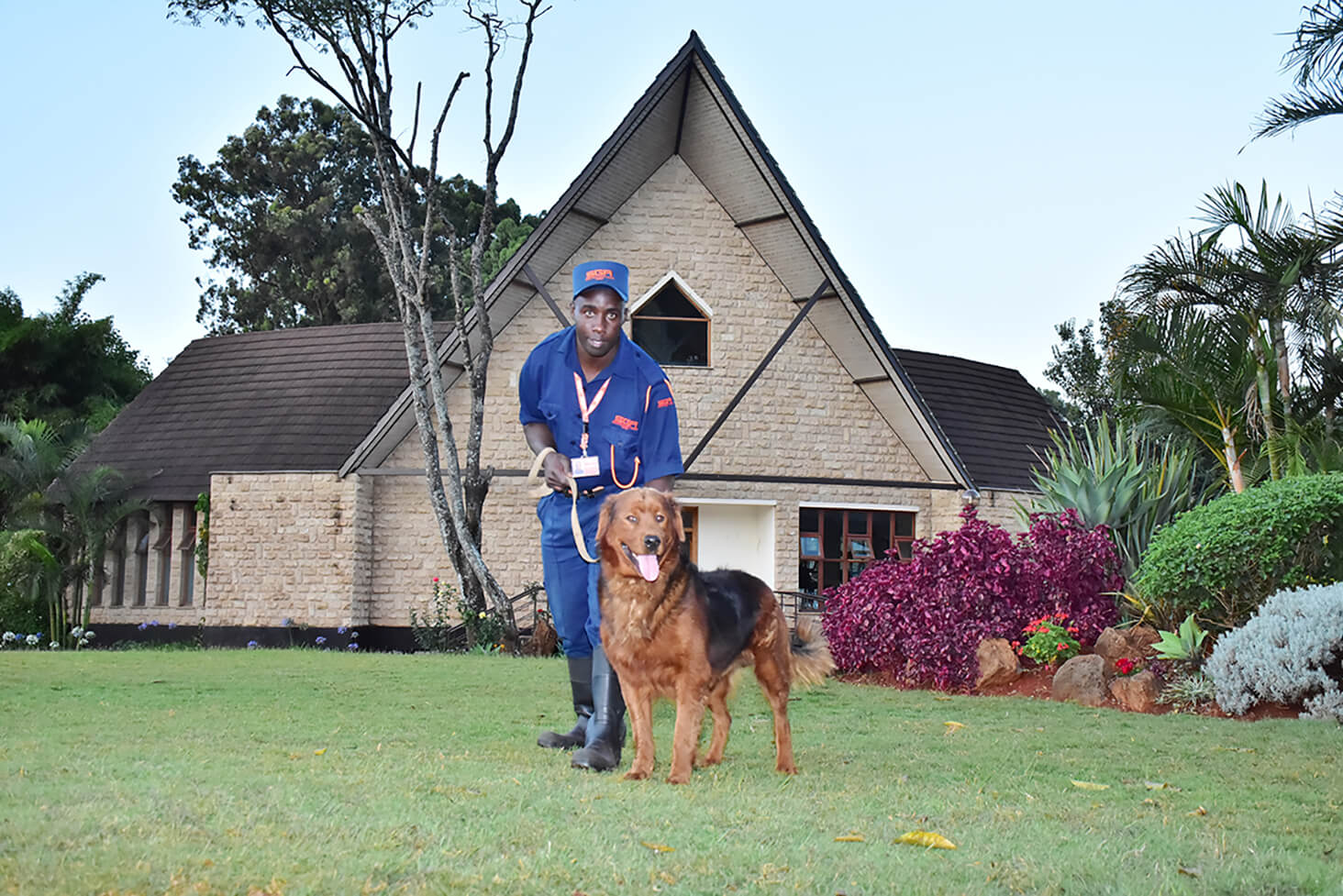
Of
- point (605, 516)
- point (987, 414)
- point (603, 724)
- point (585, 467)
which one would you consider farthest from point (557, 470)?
point (987, 414)

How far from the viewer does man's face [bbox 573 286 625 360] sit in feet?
19.0

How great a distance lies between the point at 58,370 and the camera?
32688mm

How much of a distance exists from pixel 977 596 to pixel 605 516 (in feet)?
22.0

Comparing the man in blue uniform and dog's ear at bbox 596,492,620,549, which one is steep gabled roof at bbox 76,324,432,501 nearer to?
the man in blue uniform

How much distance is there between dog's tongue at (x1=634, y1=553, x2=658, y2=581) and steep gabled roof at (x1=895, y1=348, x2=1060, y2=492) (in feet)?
55.5

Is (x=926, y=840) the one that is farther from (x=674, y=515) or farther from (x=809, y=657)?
(x=809, y=657)

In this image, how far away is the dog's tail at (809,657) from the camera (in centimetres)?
593

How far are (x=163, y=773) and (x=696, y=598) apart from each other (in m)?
2.11

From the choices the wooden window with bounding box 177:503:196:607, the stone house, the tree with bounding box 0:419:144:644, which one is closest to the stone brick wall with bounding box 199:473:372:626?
the stone house

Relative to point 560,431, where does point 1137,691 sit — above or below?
below

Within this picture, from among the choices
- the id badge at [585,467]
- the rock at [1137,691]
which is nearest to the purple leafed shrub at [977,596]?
the rock at [1137,691]

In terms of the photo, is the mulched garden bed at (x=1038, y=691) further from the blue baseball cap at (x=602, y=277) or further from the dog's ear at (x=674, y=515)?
the blue baseball cap at (x=602, y=277)

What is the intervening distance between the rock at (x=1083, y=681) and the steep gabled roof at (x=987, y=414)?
1148 centimetres

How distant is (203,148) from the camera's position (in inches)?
1832
